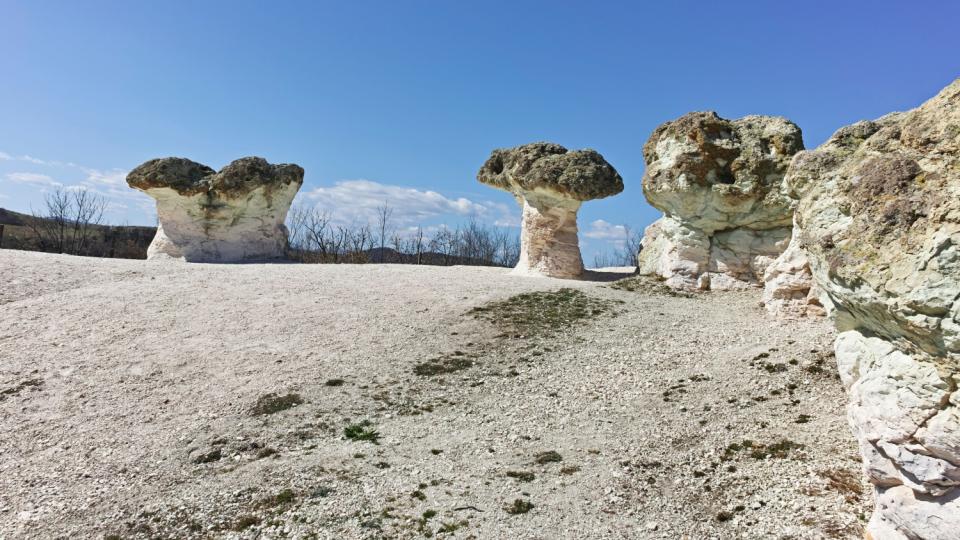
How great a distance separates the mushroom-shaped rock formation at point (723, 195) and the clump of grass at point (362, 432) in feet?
38.2

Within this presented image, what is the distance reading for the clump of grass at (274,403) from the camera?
915cm

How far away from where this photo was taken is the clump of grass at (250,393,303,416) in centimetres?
915

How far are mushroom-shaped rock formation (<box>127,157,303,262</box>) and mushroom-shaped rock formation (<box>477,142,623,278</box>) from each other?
10665 mm

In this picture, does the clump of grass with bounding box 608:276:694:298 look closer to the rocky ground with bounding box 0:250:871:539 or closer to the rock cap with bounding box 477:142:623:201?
the rocky ground with bounding box 0:250:871:539

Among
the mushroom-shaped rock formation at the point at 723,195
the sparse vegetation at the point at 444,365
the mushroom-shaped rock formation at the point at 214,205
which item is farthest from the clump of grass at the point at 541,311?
the mushroom-shaped rock formation at the point at 214,205

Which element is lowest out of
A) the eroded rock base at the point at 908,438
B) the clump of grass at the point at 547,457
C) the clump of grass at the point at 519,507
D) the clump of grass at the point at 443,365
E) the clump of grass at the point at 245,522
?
the clump of grass at the point at 245,522

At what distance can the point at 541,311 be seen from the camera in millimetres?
14531

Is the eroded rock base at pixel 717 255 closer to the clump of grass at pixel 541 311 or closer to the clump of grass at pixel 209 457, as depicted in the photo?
the clump of grass at pixel 541 311

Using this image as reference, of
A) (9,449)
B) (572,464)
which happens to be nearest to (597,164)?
(572,464)

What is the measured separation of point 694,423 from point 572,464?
6.87 ft

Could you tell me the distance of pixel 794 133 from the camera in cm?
1630

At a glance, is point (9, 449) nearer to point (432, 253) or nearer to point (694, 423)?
point (694, 423)

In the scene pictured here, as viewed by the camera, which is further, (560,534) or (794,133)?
(794,133)

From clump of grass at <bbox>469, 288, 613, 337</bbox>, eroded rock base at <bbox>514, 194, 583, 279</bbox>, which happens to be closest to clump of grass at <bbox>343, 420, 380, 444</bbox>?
clump of grass at <bbox>469, 288, 613, 337</bbox>
